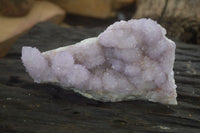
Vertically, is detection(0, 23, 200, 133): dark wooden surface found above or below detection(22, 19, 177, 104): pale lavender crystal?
below

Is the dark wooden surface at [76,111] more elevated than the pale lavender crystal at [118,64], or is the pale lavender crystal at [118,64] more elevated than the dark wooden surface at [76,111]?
the pale lavender crystal at [118,64]

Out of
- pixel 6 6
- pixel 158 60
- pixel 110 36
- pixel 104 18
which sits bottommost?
pixel 104 18

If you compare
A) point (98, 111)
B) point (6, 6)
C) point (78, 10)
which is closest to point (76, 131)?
point (98, 111)

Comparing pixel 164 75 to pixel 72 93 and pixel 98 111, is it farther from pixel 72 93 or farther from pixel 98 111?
pixel 72 93

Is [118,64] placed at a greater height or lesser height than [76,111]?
greater
